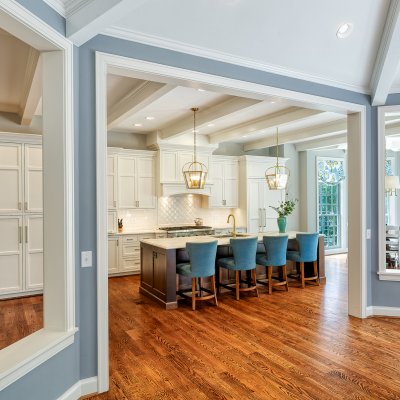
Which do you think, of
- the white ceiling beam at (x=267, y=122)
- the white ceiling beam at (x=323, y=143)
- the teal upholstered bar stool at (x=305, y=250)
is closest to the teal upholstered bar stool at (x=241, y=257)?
the teal upholstered bar stool at (x=305, y=250)

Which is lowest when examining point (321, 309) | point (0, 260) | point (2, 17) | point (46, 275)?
point (321, 309)

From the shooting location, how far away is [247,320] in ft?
14.1

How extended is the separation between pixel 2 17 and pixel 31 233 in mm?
4046

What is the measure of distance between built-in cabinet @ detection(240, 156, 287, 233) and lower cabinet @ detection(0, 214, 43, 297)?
4.71 meters

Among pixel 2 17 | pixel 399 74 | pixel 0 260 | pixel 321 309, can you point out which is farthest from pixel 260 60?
pixel 0 260

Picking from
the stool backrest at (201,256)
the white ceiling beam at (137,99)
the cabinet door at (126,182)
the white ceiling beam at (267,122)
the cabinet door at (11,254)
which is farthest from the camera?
the cabinet door at (126,182)

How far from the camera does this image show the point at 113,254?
6898mm

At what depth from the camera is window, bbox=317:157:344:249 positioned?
9.64 metres

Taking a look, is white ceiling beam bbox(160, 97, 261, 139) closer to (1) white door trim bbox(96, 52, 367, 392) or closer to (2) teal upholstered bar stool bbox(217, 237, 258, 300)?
(1) white door trim bbox(96, 52, 367, 392)

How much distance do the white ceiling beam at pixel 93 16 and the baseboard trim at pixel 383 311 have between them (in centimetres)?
422

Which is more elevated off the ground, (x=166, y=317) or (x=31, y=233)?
(x=31, y=233)

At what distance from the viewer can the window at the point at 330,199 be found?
31.6 ft

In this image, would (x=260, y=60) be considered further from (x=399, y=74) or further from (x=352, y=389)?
(x=352, y=389)

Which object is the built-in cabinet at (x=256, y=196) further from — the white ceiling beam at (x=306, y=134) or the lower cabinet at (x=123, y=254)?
the lower cabinet at (x=123, y=254)
